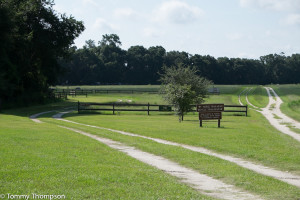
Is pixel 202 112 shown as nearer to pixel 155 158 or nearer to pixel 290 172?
pixel 155 158

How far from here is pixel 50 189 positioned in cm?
859

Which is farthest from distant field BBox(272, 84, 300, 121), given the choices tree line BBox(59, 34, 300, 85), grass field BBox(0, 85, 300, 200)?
tree line BBox(59, 34, 300, 85)

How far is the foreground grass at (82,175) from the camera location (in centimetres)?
849

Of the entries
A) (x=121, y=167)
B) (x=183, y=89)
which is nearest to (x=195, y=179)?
(x=121, y=167)

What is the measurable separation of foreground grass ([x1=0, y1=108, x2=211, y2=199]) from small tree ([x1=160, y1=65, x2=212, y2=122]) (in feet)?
60.6

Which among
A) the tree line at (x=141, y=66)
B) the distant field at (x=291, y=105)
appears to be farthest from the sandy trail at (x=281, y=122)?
the tree line at (x=141, y=66)

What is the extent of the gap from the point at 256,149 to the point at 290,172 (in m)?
4.07

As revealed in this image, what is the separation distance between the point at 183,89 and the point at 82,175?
23.3 metres

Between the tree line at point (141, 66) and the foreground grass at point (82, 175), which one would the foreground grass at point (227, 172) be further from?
the tree line at point (141, 66)

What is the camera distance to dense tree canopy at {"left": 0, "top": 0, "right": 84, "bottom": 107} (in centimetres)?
4844

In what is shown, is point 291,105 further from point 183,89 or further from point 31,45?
→ point 31,45

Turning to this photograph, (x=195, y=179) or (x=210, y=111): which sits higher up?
(x=210, y=111)

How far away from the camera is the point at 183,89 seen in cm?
3266

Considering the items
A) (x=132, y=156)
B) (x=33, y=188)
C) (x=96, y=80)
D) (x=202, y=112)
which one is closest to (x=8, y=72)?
(x=202, y=112)
